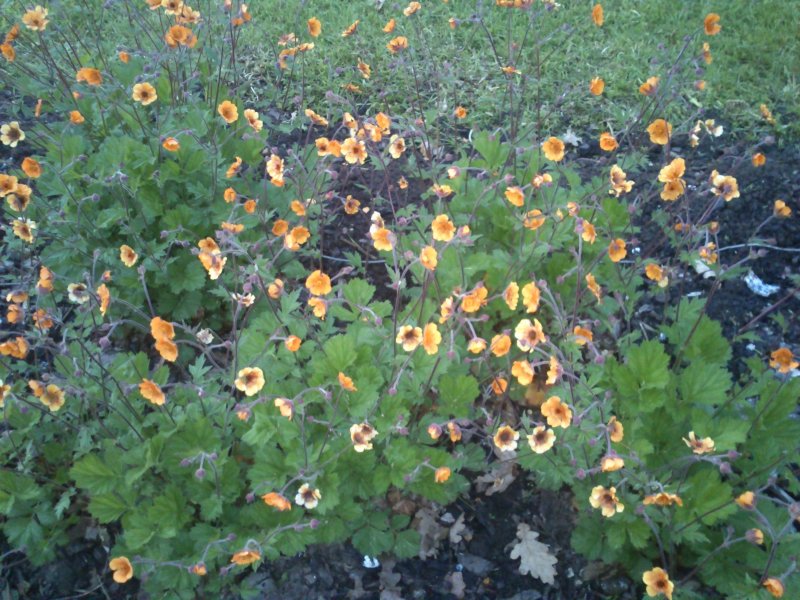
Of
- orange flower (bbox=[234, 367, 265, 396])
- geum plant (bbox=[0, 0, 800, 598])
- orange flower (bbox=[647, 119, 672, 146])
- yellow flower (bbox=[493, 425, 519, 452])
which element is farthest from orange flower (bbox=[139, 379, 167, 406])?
orange flower (bbox=[647, 119, 672, 146])

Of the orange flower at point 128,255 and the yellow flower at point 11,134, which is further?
the yellow flower at point 11,134

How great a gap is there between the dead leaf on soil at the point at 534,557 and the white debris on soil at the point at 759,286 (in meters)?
1.78

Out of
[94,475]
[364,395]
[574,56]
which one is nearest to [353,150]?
[364,395]

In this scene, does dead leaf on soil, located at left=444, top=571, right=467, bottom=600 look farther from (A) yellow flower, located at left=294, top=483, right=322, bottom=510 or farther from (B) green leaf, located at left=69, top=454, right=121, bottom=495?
(B) green leaf, located at left=69, top=454, right=121, bottom=495

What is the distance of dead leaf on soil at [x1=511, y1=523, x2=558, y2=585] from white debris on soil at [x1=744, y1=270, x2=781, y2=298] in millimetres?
1783

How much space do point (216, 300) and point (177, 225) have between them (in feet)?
1.30

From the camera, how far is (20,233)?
2.85 m

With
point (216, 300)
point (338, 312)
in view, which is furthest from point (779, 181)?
point (216, 300)

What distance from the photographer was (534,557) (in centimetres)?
271

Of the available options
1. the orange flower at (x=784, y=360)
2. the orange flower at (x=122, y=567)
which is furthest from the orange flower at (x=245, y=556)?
the orange flower at (x=784, y=360)

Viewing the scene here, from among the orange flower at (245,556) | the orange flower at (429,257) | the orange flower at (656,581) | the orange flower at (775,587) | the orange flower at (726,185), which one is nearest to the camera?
the orange flower at (775,587)

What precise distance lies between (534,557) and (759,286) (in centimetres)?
190

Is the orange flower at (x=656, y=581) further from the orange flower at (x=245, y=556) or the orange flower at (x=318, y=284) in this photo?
the orange flower at (x=318, y=284)

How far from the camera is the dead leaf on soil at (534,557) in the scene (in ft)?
8.77
